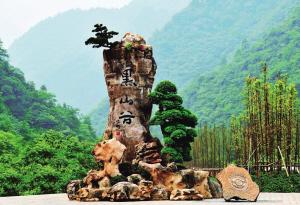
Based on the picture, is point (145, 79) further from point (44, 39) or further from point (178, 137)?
point (44, 39)

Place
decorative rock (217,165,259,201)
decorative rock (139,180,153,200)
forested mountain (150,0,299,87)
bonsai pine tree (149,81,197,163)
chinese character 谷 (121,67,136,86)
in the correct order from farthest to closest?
forested mountain (150,0,299,87) < chinese character 谷 (121,67,136,86) < bonsai pine tree (149,81,197,163) < decorative rock (139,180,153,200) < decorative rock (217,165,259,201)

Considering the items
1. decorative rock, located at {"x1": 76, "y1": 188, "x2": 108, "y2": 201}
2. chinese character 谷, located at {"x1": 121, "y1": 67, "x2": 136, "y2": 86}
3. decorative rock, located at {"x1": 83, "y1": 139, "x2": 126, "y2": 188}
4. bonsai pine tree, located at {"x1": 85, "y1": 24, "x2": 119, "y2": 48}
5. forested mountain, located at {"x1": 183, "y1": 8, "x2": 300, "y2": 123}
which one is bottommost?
decorative rock, located at {"x1": 76, "y1": 188, "x2": 108, "y2": 201}

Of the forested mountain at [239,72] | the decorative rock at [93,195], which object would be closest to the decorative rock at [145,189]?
the decorative rock at [93,195]

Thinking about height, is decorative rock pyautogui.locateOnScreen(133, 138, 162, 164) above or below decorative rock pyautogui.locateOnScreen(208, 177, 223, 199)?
above

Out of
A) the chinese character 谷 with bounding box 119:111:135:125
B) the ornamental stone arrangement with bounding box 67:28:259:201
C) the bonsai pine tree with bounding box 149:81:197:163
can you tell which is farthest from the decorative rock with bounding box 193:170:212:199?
the chinese character 谷 with bounding box 119:111:135:125

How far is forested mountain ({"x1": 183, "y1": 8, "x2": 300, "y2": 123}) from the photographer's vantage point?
40.1 metres

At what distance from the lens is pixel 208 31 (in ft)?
299

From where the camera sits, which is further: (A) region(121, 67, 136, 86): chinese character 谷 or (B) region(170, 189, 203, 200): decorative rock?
(A) region(121, 67, 136, 86): chinese character 谷

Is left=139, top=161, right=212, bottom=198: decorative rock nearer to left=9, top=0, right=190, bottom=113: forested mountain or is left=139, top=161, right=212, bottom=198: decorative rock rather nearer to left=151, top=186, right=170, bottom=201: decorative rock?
left=151, top=186, right=170, bottom=201: decorative rock

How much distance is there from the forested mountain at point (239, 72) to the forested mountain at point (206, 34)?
19737 mm

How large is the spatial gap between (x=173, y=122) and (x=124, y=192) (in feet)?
7.50

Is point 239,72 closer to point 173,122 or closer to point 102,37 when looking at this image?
point 102,37

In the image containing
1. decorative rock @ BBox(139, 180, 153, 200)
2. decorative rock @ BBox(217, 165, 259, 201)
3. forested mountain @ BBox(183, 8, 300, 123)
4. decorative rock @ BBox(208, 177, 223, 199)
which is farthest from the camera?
forested mountain @ BBox(183, 8, 300, 123)

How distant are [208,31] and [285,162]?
7788cm
